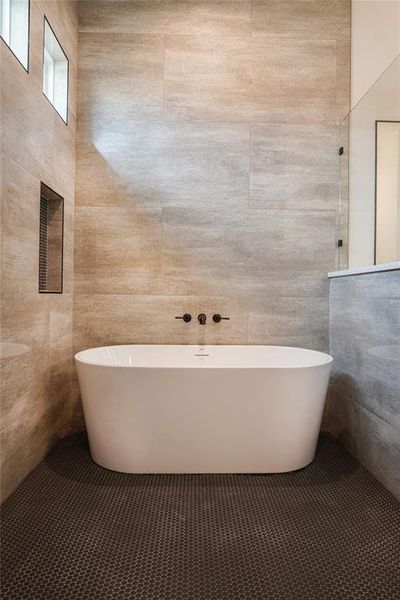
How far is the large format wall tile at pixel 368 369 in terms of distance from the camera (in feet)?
5.49

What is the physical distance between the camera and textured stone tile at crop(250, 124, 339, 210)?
2.48 metres

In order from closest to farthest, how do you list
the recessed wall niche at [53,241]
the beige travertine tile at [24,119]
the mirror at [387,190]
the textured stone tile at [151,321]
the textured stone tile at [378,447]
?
the beige travertine tile at [24,119], the textured stone tile at [378,447], the mirror at [387,190], the recessed wall niche at [53,241], the textured stone tile at [151,321]

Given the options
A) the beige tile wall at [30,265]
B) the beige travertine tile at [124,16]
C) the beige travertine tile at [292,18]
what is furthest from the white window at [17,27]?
the beige travertine tile at [292,18]

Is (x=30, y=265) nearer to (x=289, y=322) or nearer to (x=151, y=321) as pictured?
(x=151, y=321)

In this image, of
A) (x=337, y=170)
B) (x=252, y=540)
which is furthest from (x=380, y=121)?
(x=252, y=540)

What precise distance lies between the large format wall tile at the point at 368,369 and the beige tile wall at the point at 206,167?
0.28 metres

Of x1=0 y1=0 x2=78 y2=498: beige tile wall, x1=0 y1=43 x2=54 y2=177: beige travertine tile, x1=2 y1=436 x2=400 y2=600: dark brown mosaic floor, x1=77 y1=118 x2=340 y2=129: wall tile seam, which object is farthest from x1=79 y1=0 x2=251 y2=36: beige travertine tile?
x1=2 y1=436 x2=400 y2=600: dark brown mosaic floor

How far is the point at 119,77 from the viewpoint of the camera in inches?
96.3

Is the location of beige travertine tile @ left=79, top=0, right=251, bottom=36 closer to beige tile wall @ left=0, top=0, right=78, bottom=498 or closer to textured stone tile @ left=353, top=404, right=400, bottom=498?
beige tile wall @ left=0, top=0, right=78, bottom=498

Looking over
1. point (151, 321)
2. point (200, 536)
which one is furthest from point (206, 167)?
point (200, 536)

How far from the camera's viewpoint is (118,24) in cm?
244

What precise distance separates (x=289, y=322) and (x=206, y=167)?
1.26 m

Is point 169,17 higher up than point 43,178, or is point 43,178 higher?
point 169,17

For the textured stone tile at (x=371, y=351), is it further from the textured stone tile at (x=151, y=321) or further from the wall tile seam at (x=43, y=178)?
the wall tile seam at (x=43, y=178)
